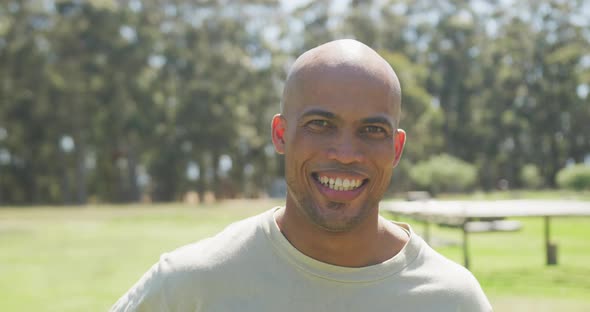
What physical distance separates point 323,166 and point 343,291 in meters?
0.37

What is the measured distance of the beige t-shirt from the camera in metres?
2.06

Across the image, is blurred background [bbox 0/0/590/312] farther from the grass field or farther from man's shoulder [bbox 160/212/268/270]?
man's shoulder [bbox 160/212/268/270]

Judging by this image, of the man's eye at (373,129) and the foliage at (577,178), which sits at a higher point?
the man's eye at (373,129)

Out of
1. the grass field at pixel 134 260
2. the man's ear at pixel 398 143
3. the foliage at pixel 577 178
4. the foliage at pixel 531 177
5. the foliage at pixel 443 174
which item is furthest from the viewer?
the foliage at pixel 531 177

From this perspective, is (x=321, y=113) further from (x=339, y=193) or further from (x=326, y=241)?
(x=326, y=241)

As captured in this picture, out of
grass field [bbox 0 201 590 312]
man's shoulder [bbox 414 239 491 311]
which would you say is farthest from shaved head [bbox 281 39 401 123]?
grass field [bbox 0 201 590 312]

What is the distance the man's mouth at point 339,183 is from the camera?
2.11m

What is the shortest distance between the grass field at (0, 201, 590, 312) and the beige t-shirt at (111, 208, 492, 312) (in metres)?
6.72

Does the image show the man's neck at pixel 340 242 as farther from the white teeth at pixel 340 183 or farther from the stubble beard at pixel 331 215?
the white teeth at pixel 340 183

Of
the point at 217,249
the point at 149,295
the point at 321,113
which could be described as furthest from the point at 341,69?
the point at 149,295

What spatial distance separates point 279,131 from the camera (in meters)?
2.29

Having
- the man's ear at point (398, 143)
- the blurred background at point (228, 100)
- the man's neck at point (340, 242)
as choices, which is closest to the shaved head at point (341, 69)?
the man's ear at point (398, 143)

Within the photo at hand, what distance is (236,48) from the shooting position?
47.9 m

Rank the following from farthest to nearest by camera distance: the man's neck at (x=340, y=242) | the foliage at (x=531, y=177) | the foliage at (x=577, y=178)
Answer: the foliage at (x=531, y=177)
the foliage at (x=577, y=178)
the man's neck at (x=340, y=242)
